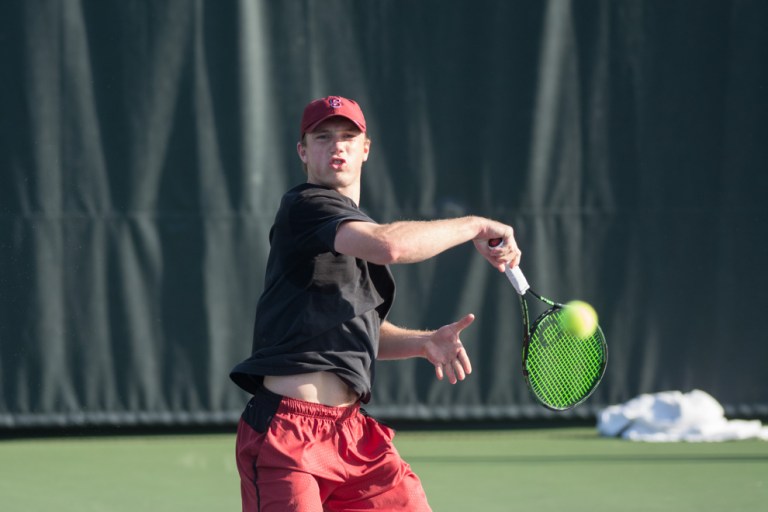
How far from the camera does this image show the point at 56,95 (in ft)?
18.7

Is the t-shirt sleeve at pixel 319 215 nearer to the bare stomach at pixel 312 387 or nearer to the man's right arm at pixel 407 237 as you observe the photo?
the man's right arm at pixel 407 237

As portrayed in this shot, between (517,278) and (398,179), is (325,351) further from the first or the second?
(398,179)

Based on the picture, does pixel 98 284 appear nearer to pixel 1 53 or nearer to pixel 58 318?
pixel 58 318

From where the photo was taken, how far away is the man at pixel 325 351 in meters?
2.62

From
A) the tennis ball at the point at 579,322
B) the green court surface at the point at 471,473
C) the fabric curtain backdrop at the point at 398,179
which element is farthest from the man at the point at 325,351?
the fabric curtain backdrop at the point at 398,179

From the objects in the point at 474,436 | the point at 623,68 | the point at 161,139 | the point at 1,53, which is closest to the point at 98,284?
the point at 161,139

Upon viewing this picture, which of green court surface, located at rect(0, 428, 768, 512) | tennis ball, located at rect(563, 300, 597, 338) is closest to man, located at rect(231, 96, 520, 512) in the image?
tennis ball, located at rect(563, 300, 597, 338)

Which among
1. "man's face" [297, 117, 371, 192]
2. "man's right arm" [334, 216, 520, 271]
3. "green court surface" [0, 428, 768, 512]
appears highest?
"man's face" [297, 117, 371, 192]

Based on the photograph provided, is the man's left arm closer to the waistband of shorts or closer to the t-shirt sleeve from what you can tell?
the waistband of shorts

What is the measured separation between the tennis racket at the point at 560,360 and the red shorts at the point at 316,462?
0.49 metres

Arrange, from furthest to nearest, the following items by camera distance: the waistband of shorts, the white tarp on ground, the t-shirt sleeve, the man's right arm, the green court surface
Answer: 1. the white tarp on ground
2. the green court surface
3. the waistband of shorts
4. the t-shirt sleeve
5. the man's right arm

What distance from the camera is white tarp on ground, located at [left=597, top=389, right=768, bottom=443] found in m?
5.61

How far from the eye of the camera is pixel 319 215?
262 cm

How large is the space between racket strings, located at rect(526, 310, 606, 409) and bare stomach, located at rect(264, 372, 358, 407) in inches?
23.5
